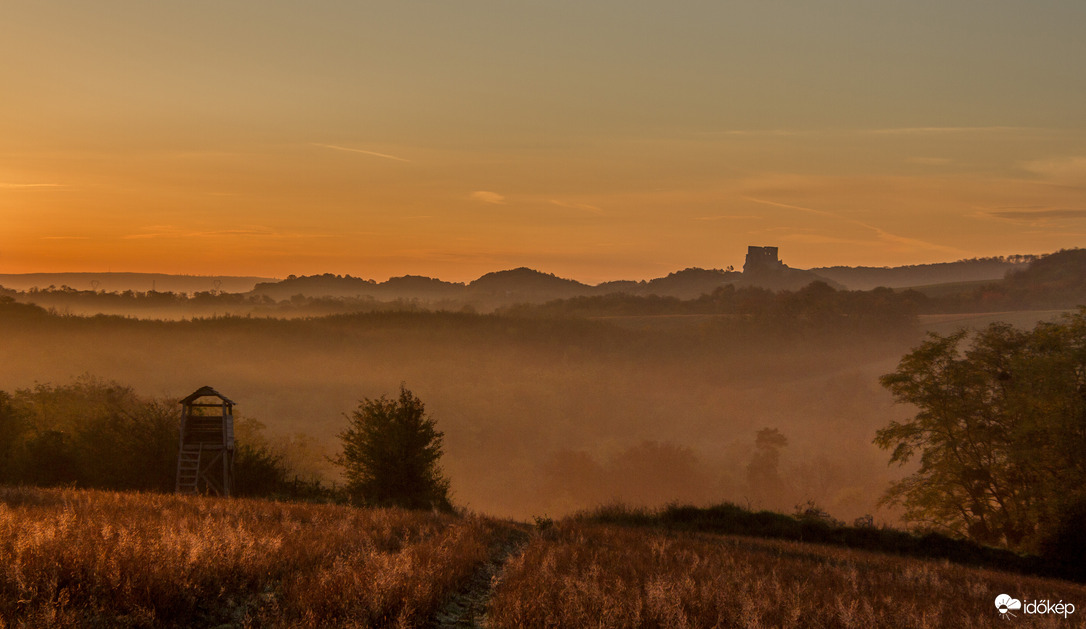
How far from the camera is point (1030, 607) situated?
1333 cm

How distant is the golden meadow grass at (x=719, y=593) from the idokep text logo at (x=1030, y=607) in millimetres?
203

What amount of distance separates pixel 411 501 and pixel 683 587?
2982cm

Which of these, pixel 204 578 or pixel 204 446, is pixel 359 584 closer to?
pixel 204 578

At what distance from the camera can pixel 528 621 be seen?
8891 millimetres

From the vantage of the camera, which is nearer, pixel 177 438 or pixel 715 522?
pixel 715 522

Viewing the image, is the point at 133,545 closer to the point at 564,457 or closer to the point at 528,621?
the point at 528,621

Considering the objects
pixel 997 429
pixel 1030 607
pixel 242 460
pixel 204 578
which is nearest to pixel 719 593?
pixel 204 578

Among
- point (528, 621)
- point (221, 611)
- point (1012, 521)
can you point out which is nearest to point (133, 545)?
point (221, 611)

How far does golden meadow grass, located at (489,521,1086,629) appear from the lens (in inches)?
360

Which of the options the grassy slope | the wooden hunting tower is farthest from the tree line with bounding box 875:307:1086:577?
the wooden hunting tower

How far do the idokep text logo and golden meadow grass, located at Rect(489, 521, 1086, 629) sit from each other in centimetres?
20

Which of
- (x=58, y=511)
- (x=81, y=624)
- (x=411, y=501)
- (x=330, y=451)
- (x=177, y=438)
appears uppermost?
(x=81, y=624)

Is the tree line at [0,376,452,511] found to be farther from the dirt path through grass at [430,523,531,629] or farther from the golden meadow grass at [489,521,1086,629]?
the golden meadow grass at [489,521,1086,629]

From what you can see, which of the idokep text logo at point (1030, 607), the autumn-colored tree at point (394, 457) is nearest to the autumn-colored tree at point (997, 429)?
the idokep text logo at point (1030, 607)
